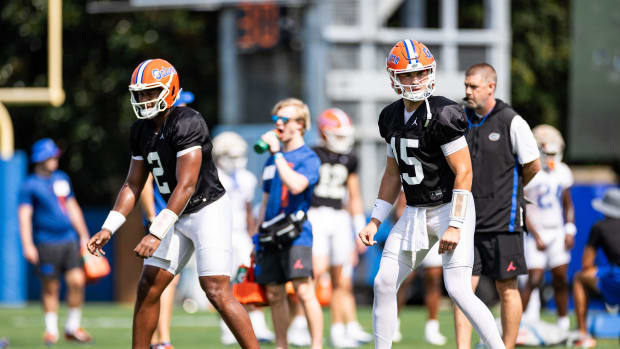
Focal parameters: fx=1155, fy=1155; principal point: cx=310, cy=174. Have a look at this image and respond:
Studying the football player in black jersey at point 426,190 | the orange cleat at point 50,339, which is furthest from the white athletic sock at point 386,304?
the orange cleat at point 50,339

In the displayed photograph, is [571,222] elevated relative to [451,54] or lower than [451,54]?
lower

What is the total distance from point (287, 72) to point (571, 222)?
8350 mm

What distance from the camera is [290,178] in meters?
8.73

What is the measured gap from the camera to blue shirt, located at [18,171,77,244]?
41.0ft

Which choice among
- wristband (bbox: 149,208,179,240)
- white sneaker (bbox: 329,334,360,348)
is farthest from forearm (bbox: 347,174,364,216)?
wristband (bbox: 149,208,179,240)

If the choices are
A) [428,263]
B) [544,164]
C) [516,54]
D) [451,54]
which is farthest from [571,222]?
[516,54]

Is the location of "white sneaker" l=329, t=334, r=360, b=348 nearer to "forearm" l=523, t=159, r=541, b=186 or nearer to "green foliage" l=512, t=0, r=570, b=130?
"forearm" l=523, t=159, r=541, b=186

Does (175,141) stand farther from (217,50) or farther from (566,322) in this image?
(217,50)

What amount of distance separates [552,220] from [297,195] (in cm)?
386

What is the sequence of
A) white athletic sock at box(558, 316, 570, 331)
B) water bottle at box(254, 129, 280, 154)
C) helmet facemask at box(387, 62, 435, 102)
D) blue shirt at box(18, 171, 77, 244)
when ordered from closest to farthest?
helmet facemask at box(387, 62, 435, 102)
water bottle at box(254, 129, 280, 154)
white athletic sock at box(558, 316, 570, 331)
blue shirt at box(18, 171, 77, 244)

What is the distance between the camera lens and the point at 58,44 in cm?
1852

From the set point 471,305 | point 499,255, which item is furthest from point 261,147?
point 471,305

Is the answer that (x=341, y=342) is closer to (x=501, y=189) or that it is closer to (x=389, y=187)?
(x=501, y=189)

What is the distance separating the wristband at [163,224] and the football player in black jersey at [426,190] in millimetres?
1204
